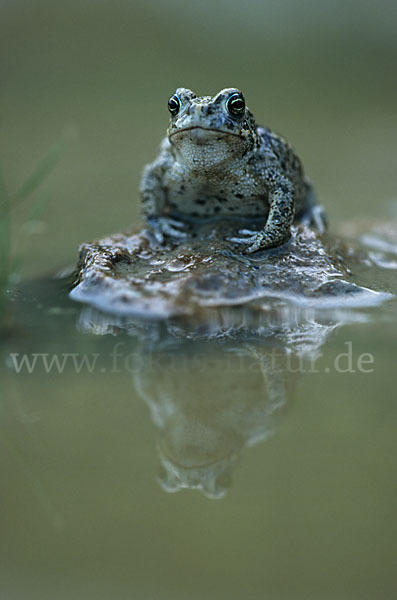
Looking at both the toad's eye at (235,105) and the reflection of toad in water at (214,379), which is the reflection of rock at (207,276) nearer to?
the reflection of toad in water at (214,379)

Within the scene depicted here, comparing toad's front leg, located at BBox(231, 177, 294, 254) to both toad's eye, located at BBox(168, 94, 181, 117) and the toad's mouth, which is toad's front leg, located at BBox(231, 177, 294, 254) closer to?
the toad's mouth

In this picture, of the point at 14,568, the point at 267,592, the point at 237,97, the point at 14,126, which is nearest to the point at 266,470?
the point at 267,592

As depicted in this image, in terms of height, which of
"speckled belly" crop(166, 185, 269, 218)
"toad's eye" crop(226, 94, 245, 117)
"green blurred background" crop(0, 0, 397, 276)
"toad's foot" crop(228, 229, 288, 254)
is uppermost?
"green blurred background" crop(0, 0, 397, 276)

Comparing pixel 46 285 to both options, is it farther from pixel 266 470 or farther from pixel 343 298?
pixel 266 470

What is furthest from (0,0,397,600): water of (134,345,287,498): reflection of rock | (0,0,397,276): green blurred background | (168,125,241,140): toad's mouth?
(0,0,397,276): green blurred background

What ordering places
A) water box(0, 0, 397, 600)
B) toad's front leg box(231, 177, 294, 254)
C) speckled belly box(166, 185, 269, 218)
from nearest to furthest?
water box(0, 0, 397, 600), toad's front leg box(231, 177, 294, 254), speckled belly box(166, 185, 269, 218)

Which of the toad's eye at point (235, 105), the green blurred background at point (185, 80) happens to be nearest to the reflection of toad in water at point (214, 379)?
the toad's eye at point (235, 105)
